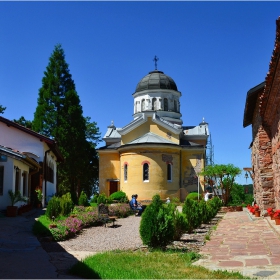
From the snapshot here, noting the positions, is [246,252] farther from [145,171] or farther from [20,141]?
[145,171]

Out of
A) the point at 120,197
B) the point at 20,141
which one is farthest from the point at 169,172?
the point at 20,141

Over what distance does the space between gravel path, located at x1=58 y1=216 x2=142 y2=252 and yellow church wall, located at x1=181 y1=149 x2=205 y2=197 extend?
2188 cm

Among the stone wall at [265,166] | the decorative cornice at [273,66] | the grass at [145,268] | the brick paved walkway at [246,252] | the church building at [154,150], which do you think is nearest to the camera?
the grass at [145,268]

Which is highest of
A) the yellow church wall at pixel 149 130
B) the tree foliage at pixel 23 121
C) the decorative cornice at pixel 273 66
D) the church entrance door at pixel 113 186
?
the tree foliage at pixel 23 121

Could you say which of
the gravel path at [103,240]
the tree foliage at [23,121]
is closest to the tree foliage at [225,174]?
the gravel path at [103,240]

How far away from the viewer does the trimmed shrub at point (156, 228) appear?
31.1ft

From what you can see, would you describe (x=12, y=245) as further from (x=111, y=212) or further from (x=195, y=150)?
(x=195, y=150)

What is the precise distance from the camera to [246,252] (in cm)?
880

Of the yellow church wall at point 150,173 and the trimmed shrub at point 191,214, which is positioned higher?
the yellow church wall at point 150,173

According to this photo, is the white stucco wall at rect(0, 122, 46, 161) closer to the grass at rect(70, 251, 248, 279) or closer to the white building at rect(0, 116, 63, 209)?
the white building at rect(0, 116, 63, 209)

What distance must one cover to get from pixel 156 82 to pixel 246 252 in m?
34.0

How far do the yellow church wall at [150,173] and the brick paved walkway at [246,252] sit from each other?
21.1m

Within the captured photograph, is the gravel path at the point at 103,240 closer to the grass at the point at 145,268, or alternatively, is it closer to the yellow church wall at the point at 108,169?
the grass at the point at 145,268

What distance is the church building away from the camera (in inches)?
1355
